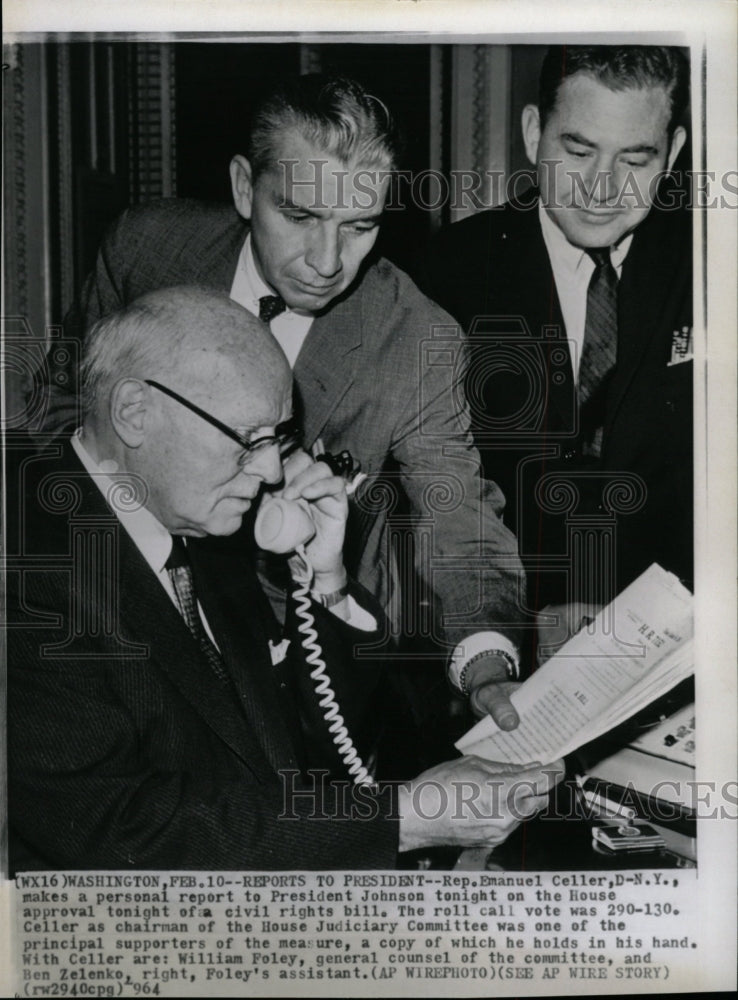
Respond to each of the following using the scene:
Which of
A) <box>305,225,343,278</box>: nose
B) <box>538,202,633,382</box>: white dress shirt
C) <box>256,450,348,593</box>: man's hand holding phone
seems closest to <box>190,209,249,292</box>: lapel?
<box>305,225,343,278</box>: nose

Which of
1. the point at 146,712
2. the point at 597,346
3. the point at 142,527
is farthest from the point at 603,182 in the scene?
the point at 146,712

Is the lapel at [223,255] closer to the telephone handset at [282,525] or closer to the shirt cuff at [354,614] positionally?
the telephone handset at [282,525]

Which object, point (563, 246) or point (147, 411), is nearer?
point (147, 411)

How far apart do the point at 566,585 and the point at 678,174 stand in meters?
0.80

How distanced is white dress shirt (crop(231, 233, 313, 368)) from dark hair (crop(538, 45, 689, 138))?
0.59 meters

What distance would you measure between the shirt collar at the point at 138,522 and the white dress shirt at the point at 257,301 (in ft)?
1.25

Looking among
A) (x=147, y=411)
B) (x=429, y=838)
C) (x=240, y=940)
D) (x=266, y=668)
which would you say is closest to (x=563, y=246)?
(x=147, y=411)

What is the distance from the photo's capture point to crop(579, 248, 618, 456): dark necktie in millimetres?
2035

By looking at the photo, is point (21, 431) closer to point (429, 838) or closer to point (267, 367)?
point (267, 367)

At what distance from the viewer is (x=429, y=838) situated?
200 centimetres

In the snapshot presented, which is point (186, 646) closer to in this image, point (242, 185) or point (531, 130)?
point (242, 185)

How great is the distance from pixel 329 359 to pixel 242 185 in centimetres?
35

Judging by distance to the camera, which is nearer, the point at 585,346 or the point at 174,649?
the point at 174,649

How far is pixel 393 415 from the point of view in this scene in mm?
2020
